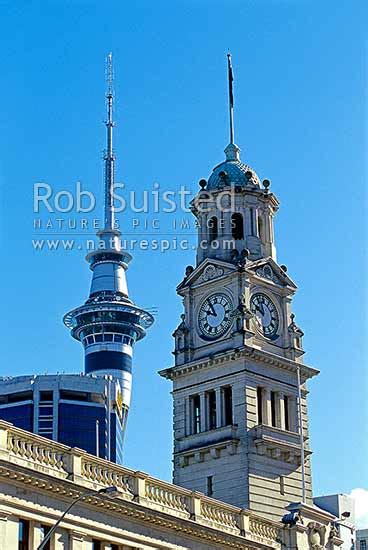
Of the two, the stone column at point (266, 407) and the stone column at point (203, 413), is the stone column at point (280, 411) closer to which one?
the stone column at point (266, 407)

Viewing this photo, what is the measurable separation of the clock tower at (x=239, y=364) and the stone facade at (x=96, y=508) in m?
11.2

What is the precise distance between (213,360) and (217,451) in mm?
5686

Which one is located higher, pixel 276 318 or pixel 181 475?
pixel 276 318

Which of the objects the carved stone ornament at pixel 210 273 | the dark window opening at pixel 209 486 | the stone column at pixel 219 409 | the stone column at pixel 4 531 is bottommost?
the stone column at pixel 4 531

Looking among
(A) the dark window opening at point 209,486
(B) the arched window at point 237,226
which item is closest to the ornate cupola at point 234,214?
(B) the arched window at point 237,226

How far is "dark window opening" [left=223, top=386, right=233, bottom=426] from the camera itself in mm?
75625

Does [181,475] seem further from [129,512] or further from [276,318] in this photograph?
[129,512]

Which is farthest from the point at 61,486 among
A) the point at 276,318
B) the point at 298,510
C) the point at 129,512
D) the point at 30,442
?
the point at 276,318

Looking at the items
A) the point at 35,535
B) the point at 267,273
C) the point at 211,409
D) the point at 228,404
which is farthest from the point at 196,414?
the point at 35,535

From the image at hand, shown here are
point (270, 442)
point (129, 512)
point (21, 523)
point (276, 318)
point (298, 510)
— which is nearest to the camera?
point (21, 523)

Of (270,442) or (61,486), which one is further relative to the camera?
(270,442)

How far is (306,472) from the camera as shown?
254ft

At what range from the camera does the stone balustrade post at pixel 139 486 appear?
175ft

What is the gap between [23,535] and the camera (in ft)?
153
